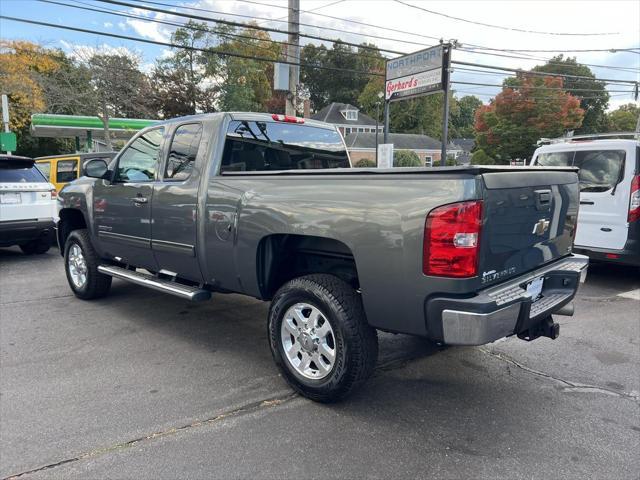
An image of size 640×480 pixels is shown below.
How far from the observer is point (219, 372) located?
3990 mm

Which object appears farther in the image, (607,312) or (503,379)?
(607,312)

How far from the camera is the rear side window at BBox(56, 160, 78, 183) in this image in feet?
35.2

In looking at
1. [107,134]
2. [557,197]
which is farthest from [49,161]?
[107,134]

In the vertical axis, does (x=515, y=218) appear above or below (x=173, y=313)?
above

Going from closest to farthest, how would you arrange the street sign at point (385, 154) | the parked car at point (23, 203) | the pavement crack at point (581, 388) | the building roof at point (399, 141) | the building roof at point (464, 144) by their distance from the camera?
the pavement crack at point (581, 388) < the parked car at point (23, 203) < the street sign at point (385, 154) < the building roof at point (399, 141) < the building roof at point (464, 144)

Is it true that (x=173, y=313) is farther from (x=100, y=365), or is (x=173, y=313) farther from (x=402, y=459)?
(x=402, y=459)

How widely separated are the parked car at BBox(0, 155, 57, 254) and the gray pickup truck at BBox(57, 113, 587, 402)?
401 cm

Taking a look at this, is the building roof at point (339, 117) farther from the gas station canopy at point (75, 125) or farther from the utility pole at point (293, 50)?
the utility pole at point (293, 50)

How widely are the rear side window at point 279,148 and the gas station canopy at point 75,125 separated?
68.1ft

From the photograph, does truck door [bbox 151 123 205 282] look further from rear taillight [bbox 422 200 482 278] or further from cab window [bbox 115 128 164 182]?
rear taillight [bbox 422 200 482 278]

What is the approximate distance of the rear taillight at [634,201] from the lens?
6.48 m

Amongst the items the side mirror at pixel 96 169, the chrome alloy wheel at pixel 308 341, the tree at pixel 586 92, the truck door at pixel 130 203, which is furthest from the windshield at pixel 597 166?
the tree at pixel 586 92

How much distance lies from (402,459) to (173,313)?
11.4ft

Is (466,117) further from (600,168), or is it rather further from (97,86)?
(600,168)
